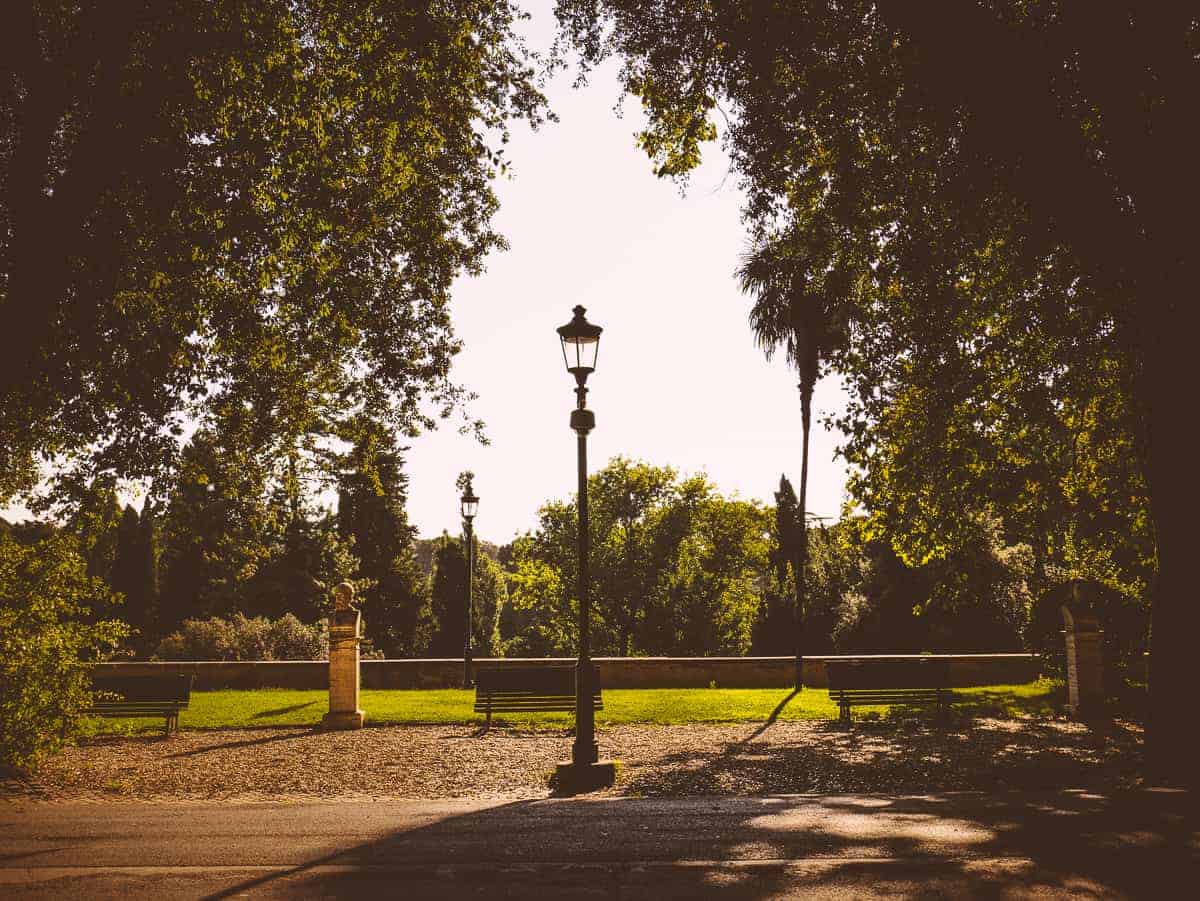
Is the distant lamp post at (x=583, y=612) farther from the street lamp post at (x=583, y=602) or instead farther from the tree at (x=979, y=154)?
the tree at (x=979, y=154)

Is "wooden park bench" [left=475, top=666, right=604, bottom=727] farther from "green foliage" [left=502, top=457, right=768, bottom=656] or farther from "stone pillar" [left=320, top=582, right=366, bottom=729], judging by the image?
"green foliage" [left=502, top=457, right=768, bottom=656]

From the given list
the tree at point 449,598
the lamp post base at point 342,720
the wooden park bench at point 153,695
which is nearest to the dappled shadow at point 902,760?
the lamp post base at point 342,720

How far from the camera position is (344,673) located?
48.9 feet

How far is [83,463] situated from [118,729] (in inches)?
217

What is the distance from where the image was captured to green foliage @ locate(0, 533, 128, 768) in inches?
381

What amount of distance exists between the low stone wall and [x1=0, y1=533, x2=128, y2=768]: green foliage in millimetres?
10701

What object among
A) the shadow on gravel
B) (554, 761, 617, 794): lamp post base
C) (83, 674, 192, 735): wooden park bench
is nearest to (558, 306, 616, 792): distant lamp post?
(554, 761, 617, 794): lamp post base

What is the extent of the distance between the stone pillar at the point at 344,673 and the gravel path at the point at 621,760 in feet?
1.85

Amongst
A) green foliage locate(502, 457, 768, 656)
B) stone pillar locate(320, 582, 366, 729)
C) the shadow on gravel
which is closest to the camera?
the shadow on gravel

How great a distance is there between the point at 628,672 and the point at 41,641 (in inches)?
525

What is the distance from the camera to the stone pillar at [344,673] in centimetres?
1472

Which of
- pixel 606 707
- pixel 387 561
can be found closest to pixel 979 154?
pixel 606 707

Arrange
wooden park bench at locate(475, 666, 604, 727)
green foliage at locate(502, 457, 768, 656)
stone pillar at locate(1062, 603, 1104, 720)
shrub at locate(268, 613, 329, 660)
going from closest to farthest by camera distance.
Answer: stone pillar at locate(1062, 603, 1104, 720), wooden park bench at locate(475, 666, 604, 727), shrub at locate(268, 613, 329, 660), green foliage at locate(502, 457, 768, 656)

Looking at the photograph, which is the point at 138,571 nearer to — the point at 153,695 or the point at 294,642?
the point at 294,642
